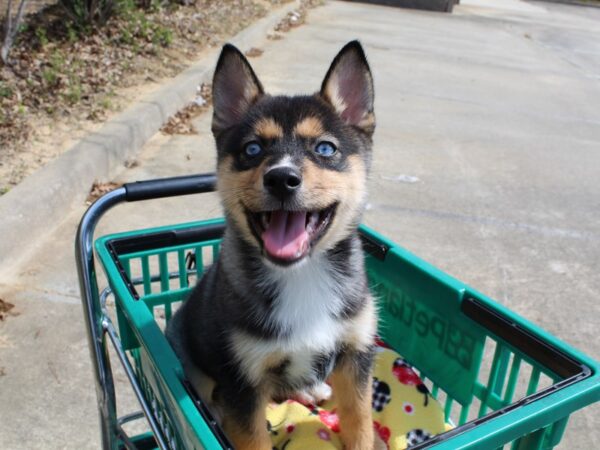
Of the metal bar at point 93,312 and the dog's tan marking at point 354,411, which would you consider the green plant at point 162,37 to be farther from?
the dog's tan marking at point 354,411

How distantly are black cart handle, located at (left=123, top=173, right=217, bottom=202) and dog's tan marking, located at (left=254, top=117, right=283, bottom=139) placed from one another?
0.27 m

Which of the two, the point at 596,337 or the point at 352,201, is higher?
the point at 352,201

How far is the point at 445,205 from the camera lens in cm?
525

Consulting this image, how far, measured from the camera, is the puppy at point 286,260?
6.23ft

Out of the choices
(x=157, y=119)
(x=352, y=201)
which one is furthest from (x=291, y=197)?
(x=157, y=119)

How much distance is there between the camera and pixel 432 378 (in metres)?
2.28

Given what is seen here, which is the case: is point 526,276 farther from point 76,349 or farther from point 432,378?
point 76,349

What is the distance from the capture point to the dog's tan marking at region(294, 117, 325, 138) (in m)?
2.02

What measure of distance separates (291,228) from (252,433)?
67cm

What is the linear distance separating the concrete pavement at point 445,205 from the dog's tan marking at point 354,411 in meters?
1.21

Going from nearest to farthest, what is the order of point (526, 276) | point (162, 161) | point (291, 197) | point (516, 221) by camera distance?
point (291, 197) < point (526, 276) < point (516, 221) < point (162, 161)

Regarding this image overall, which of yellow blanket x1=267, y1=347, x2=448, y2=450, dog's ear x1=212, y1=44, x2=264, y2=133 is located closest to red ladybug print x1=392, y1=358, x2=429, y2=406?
yellow blanket x1=267, y1=347, x2=448, y2=450

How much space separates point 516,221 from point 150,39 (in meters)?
5.33

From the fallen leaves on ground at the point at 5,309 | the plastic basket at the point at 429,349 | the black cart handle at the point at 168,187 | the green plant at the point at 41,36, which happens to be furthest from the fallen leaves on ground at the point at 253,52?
the black cart handle at the point at 168,187
